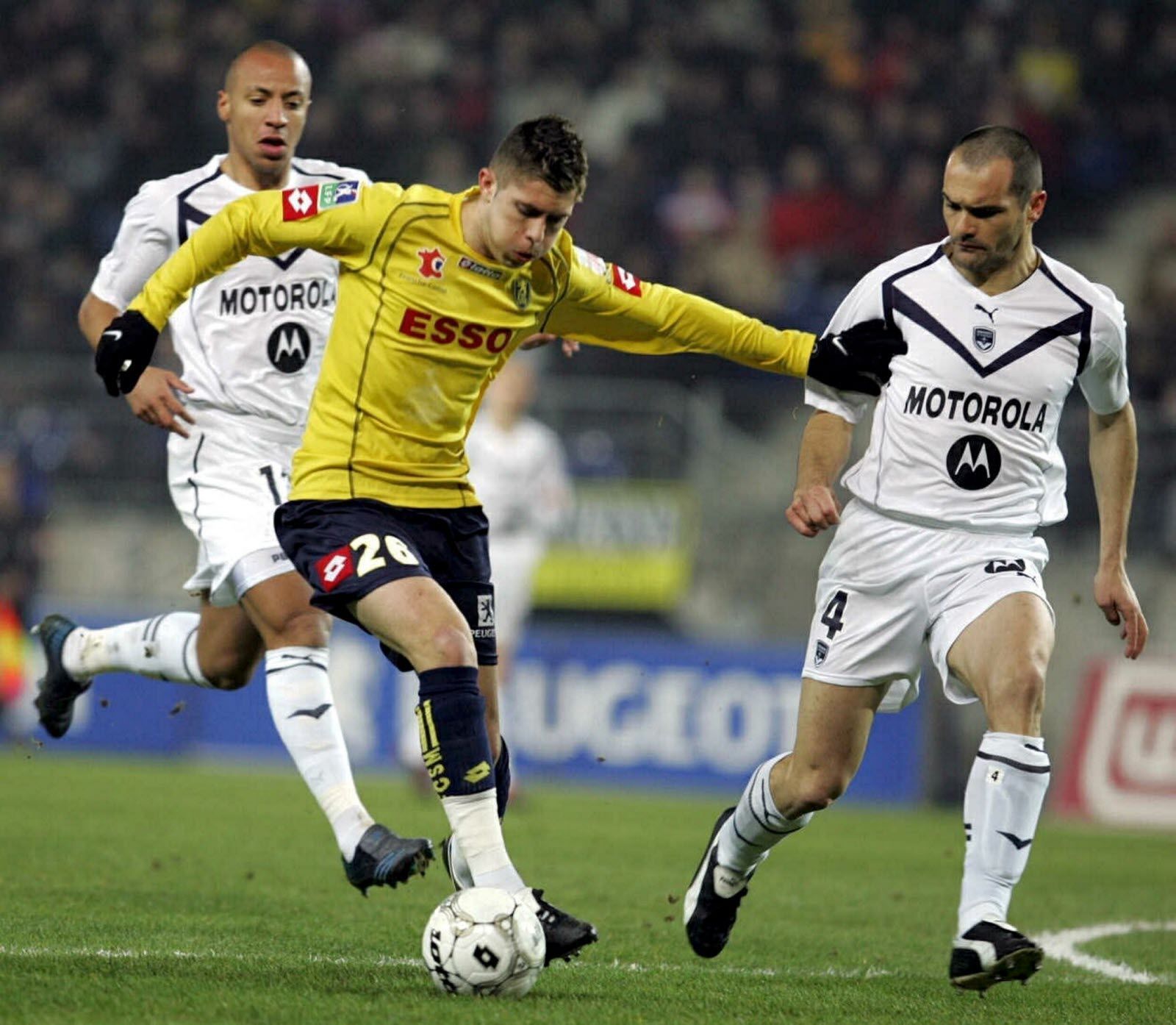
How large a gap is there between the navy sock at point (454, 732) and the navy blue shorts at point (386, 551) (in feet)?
1.02

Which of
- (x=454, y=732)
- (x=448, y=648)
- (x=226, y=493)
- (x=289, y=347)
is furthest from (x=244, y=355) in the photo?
(x=454, y=732)

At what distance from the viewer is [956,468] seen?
536cm

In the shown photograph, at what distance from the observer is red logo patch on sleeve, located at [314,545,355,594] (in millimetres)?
4859

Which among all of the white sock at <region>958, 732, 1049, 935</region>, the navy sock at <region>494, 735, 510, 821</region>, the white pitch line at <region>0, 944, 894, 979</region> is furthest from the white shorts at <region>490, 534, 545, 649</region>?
the white sock at <region>958, 732, 1049, 935</region>

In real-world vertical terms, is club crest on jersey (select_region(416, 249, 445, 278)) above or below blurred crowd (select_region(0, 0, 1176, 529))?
below

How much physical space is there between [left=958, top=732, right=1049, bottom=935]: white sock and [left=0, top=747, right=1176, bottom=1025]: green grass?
323 mm

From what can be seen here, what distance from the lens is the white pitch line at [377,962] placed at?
483 centimetres

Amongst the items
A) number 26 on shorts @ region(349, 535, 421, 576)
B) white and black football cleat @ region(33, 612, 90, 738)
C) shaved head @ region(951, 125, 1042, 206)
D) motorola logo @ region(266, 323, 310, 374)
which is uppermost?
shaved head @ region(951, 125, 1042, 206)

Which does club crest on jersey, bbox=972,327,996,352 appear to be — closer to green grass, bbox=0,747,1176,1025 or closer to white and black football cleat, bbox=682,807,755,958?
white and black football cleat, bbox=682,807,755,958

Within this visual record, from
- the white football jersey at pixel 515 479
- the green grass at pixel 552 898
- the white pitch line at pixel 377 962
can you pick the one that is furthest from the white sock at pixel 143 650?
the white football jersey at pixel 515 479

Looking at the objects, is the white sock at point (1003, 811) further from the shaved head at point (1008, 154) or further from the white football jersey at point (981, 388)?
the shaved head at point (1008, 154)

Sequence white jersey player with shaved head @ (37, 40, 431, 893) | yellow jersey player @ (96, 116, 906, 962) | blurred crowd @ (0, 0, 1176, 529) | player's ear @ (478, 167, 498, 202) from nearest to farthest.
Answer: yellow jersey player @ (96, 116, 906, 962) < player's ear @ (478, 167, 498, 202) < white jersey player with shaved head @ (37, 40, 431, 893) < blurred crowd @ (0, 0, 1176, 529)

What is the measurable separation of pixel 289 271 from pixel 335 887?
2.21 meters

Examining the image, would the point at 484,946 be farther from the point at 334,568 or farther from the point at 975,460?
the point at 975,460
